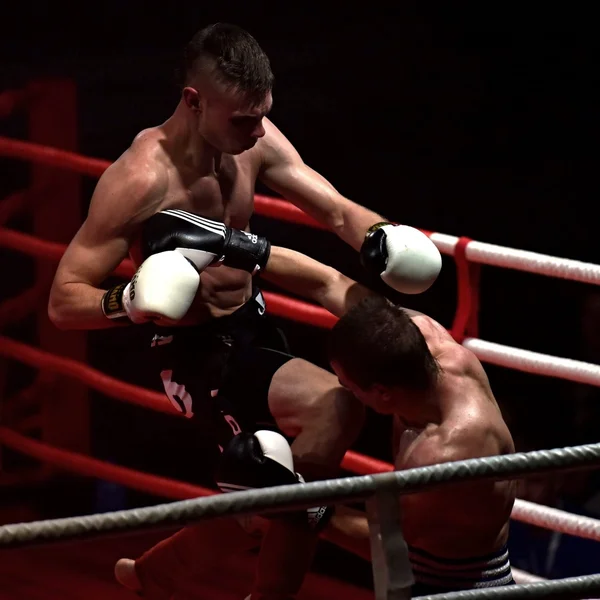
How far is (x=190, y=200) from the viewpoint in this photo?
2533mm

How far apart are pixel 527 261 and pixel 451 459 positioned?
2.32 feet

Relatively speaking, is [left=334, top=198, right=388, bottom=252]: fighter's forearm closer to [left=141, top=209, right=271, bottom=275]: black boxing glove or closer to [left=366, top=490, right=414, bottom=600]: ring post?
[left=141, top=209, right=271, bottom=275]: black boxing glove

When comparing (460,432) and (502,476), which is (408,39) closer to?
(460,432)

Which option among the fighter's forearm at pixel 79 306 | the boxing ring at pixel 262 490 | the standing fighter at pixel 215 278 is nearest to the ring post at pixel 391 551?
the boxing ring at pixel 262 490

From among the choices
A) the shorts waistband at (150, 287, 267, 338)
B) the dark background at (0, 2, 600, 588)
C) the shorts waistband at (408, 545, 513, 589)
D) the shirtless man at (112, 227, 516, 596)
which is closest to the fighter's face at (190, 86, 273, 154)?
the shirtless man at (112, 227, 516, 596)

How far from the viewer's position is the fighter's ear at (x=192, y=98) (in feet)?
8.06

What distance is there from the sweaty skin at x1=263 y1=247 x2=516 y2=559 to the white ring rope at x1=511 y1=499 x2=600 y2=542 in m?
0.39

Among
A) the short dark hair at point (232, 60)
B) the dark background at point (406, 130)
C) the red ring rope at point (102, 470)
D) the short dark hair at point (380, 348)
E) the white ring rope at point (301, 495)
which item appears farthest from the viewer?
the dark background at point (406, 130)

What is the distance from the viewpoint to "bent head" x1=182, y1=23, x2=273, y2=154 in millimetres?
2398

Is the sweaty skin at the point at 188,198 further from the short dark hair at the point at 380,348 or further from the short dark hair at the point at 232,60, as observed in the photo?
the short dark hair at the point at 380,348

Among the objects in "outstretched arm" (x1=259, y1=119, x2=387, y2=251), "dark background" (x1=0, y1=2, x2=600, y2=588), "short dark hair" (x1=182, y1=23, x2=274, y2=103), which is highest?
"short dark hair" (x1=182, y1=23, x2=274, y2=103)

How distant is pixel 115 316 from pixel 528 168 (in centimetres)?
337

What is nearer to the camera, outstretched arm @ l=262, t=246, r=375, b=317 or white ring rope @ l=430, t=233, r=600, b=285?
outstretched arm @ l=262, t=246, r=375, b=317

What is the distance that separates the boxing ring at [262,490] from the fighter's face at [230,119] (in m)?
0.52
